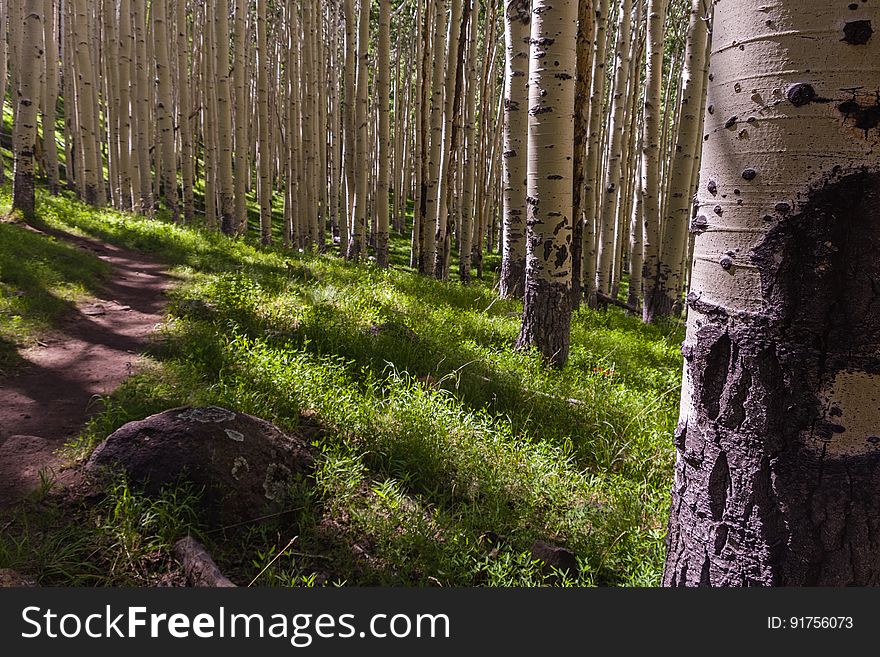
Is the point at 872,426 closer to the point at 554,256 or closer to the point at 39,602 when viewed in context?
the point at 39,602

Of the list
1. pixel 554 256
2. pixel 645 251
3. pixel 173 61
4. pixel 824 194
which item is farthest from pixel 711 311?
pixel 173 61

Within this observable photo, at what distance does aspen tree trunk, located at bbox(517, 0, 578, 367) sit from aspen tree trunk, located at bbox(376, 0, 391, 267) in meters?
6.15

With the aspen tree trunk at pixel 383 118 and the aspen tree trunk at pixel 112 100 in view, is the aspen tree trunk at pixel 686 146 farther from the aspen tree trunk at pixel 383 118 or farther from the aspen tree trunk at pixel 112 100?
the aspen tree trunk at pixel 112 100

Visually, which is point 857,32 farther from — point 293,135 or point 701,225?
point 293,135

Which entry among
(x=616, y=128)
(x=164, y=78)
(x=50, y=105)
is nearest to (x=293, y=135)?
(x=164, y=78)

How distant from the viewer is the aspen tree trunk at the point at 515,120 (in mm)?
6618

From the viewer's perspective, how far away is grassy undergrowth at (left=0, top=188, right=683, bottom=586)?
2.85m

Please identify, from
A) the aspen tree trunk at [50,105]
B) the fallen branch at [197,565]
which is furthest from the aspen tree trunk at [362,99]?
the fallen branch at [197,565]

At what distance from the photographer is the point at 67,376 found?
4.49 metres

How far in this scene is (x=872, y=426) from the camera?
61.1 inches

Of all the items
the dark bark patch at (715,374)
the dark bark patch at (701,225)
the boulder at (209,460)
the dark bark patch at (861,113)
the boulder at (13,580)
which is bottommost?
the boulder at (13,580)

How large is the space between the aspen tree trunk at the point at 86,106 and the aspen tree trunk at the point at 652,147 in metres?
11.3

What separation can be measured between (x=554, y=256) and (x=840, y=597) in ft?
12.5

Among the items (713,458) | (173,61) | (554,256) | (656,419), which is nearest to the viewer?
(713,458)
